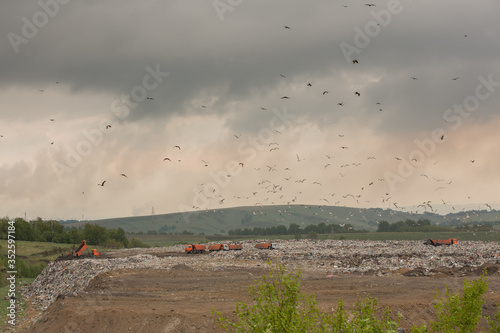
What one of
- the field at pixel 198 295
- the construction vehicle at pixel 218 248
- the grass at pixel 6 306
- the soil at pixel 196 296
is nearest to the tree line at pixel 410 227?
the construction vehicle at pixel 218 248

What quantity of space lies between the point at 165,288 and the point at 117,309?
6628 millimetres

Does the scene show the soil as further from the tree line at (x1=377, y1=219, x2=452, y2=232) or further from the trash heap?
the tree line at (x1=377, y1=219, x2=452, y2=232)

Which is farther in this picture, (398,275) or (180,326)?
(398,275)

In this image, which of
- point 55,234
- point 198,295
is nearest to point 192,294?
point 198,295

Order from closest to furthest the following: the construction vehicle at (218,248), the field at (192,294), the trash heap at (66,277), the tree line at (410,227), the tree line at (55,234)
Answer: the field at (192,294) → the trash heap at (66,277) → the construction vehicle at (218,248) → the tree line at (55,234) → the tree line at (410,227)

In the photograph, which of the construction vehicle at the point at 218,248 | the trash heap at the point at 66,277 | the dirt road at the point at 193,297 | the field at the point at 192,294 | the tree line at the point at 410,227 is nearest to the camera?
the dirt road at the point at 193,297

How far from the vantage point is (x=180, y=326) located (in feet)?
48.9

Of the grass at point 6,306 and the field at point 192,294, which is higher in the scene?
the field at point 192,294

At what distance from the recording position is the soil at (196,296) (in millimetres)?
15336

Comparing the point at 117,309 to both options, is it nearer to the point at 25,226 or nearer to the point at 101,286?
the point at 101,286

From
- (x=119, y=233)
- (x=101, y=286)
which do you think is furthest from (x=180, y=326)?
(x=119, y=233)

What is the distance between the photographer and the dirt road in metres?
15.3

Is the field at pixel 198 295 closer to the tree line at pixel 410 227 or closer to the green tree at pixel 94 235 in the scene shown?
the green tree at pixel 94 235

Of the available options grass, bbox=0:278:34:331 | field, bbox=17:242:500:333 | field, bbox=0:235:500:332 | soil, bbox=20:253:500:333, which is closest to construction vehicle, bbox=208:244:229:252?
field, bbox=17:242:500:333
